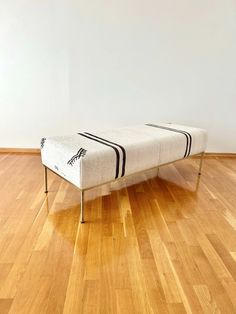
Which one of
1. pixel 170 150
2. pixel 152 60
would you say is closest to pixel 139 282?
pixel 170 150

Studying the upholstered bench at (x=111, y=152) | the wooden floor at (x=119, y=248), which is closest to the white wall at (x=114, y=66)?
the upholstered bench at (x=111, y=152)

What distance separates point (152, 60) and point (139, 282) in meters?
2.30

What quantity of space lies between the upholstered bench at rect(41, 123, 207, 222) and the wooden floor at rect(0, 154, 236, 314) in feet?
0.79

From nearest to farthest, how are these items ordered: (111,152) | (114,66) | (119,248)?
1. (119,248)
2. (111,152)
3. (114,66)

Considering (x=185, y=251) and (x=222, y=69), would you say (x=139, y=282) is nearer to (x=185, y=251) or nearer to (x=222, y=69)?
(x=185, y=251)

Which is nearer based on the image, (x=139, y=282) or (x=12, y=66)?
(x=139, y=282)

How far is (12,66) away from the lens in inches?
104

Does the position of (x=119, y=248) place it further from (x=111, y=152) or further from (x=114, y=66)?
(x=114, y=66)

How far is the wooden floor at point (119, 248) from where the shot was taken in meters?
1.01

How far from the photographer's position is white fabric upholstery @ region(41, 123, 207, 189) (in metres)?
1.50

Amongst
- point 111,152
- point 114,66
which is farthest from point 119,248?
point 114,66

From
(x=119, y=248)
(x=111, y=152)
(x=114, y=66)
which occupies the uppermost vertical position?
(x=114, y=66)

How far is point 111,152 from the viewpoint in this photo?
5.13 ft

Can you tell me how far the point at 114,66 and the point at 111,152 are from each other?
148cm
